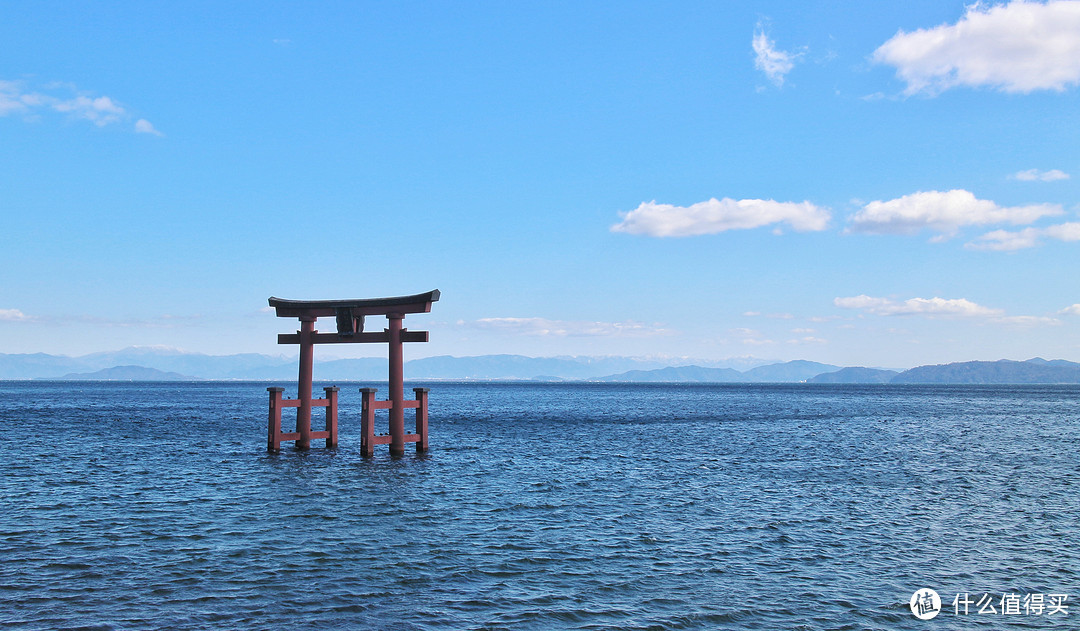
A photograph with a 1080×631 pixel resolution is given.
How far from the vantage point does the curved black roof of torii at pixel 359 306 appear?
27.7 metres

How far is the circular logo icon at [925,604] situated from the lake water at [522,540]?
0.64 feet

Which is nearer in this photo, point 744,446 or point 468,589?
point 468,589

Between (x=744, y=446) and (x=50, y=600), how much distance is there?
109 ft

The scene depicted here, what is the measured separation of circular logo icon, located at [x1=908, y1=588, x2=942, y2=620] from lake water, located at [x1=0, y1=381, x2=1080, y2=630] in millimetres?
195

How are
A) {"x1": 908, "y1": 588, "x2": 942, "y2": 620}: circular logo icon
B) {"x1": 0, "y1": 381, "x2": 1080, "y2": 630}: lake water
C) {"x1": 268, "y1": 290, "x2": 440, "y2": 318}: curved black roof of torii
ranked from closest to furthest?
{"x1": 0, "y1": 381, "x2": 1080, "y2": 630}: lake water, {"x1": 908, "y1": 588, "x2": 942, "y2": 620}: circular logo icon, {"x1": 268, "y1": 290, "x2": 440, "y2": 318}: curved black roof of torii

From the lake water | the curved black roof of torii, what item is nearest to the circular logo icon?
the lake water

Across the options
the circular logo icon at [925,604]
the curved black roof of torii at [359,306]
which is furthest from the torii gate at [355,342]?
the circular logo icon at [925,604]

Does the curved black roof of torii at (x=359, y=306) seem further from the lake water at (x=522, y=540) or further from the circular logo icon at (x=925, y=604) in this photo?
the circular logo icon at (x=925, y=604)

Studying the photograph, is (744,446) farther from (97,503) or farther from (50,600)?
(50,600)

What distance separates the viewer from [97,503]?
1970 centimetres

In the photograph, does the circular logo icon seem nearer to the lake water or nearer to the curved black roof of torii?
the lake water

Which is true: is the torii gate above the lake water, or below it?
above

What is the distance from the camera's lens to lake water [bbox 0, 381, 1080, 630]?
11391 mm

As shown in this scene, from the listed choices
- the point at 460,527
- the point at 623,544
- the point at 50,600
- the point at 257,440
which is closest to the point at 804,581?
the point at 623,544
